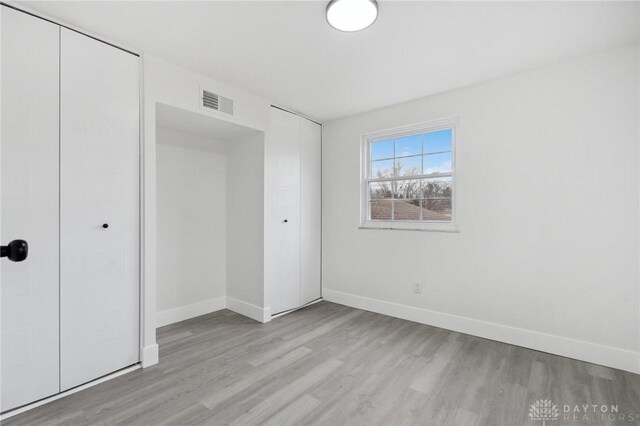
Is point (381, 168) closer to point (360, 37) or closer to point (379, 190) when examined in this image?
point (379, 190)

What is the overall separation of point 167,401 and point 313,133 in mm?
3427

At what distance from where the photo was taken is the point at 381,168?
12.9 feet

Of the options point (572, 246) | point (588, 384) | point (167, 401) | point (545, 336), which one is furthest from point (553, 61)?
point (167, 401)

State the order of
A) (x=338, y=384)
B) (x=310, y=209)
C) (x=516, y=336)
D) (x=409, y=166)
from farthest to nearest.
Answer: (x=310, y=209)
(x=409, y=166)
(x=516, y=336)
(x=338, y=384)

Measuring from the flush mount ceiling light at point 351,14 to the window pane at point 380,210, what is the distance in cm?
220

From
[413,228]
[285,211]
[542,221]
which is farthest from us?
[285,211]

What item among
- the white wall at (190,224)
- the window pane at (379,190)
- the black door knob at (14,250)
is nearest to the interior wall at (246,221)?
the white wall at (190,224)

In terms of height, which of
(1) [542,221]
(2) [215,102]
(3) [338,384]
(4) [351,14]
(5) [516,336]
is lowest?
(3) [338,384]

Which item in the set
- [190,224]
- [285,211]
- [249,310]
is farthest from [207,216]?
[249,310]

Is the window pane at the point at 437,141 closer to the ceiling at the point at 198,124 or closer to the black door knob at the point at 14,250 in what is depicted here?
the ceiling at the point at 198,124

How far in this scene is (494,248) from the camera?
3008 millimetres

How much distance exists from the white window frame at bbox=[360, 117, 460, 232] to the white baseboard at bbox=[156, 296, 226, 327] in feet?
6.99

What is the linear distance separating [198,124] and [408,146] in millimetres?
2433

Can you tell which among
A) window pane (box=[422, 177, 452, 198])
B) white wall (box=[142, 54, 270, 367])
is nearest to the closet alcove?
white wall (box=[142, 54, 270, 367])
